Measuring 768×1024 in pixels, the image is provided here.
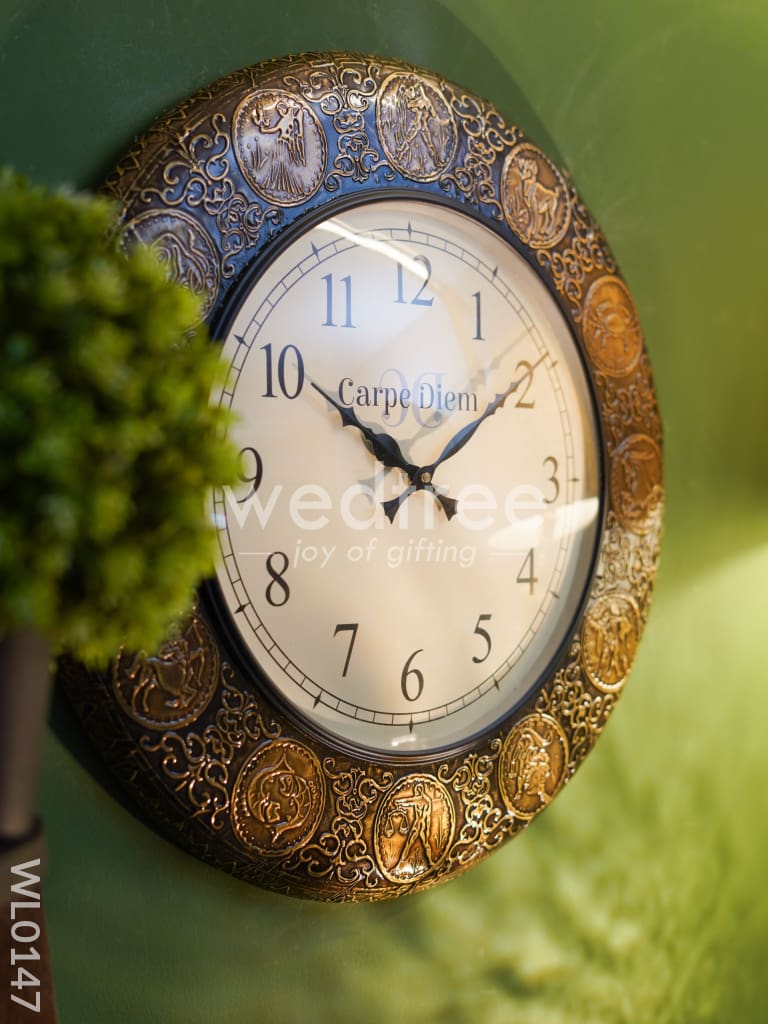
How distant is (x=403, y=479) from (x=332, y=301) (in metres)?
0.20

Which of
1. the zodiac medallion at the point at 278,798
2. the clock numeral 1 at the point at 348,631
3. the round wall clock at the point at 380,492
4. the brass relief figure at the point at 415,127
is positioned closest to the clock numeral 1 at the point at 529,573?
the round wall clock at the point at 380,492

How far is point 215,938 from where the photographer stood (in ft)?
3.39

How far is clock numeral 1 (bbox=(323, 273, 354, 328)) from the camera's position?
1036 millimetres

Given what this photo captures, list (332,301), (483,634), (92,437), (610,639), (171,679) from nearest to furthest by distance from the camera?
(92,437) < (171,679) < (332,301) < (483,634) < (610,639)

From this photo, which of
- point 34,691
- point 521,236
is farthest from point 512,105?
point 34,691

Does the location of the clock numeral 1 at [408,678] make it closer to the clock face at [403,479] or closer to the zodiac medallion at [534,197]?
the clock face at [403,479]

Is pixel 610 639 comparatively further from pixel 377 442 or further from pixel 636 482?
pixel 377 442

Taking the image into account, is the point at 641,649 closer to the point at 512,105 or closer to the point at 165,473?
the point at 512,105

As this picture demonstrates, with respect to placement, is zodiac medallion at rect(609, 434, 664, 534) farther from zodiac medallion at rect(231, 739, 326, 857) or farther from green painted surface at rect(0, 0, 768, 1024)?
zodiac medallion at rect(231, 739, 326, 857)

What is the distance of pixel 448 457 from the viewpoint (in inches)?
43.9

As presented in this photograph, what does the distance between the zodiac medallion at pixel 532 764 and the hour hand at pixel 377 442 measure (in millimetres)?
326

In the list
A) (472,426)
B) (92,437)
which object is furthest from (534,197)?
(92,437)

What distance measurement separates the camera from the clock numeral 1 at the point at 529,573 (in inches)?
46.3

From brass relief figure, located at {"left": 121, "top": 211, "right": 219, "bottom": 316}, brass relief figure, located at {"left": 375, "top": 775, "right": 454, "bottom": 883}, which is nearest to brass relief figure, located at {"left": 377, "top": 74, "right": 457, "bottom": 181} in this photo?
brass relief figure, located at {"left": 121, "top": 211, "right": 219, "bottom": 316}
